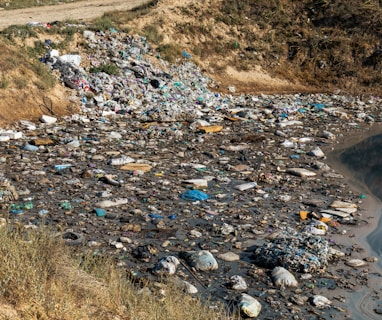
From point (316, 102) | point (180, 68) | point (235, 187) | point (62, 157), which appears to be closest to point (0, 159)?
point (62, 157)

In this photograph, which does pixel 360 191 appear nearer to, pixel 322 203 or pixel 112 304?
pixel 322 203

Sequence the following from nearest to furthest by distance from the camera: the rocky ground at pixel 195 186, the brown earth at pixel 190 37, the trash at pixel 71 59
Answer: the rocky ground at pixel 195 186 < the trash at pixel 71 59 < the brown earth at pixel 190 37

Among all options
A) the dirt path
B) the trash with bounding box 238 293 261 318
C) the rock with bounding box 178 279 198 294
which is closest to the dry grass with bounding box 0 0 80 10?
the dirt path

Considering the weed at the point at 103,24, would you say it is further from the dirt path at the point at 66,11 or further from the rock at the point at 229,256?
the rock at the point at 229,256

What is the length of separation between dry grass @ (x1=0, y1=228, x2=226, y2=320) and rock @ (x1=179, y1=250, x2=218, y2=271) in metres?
0.79

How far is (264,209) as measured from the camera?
19.5ft

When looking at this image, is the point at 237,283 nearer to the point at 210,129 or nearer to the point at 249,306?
the point at 249,306

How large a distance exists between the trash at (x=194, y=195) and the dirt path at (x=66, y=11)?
820 cm

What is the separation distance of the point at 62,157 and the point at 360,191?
4125 millimetres

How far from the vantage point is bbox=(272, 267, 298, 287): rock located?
4293mm

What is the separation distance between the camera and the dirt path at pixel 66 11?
13883 millimetres

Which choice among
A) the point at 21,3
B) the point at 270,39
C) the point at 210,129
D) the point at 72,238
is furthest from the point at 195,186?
the point at 21,3

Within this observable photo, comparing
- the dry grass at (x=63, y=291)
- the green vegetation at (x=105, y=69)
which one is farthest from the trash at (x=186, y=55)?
the dry grass at (x=63, y=291)

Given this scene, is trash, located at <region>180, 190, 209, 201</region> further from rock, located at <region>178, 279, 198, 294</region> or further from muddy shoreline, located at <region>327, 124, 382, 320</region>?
rock, located at <region>178, 279, 198, 294</region>
